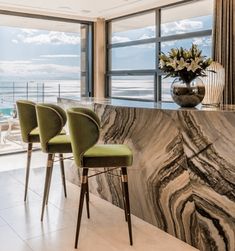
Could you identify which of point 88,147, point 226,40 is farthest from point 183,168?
point 226,40

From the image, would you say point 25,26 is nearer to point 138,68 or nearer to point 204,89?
point 138,68

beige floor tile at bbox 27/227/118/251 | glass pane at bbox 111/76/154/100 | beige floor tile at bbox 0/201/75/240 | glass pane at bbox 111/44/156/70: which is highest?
glass pane at bbox 111/44/156/70

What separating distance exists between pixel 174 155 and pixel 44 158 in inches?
146

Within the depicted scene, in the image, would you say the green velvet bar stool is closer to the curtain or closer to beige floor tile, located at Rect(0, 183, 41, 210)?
beige floor tile, located at Rect(0, 183, 41, 210)

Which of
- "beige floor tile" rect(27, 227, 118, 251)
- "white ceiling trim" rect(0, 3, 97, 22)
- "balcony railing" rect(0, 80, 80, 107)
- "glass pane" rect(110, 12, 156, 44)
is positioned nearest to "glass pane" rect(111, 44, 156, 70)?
"glass pane" rect(110, 12, 156, 44)

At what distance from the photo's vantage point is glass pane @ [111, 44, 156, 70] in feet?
21.3

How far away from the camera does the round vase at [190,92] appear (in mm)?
2877

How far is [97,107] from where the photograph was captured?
3711 millimetres

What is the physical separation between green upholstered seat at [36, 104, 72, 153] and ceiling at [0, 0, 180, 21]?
10.4 feet

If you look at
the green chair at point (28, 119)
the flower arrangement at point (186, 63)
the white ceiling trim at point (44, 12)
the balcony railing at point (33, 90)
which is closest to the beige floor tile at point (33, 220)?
the green chair at point (28, 119)

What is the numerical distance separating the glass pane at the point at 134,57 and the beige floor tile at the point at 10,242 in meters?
4.28

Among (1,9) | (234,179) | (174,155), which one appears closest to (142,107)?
(174,155)

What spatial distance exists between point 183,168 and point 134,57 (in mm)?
4374

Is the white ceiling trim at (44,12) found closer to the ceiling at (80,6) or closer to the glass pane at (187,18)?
the ceiling at (80,6)
